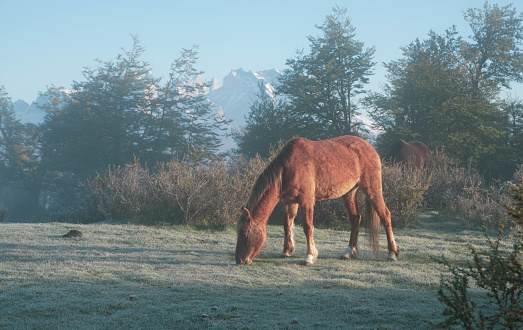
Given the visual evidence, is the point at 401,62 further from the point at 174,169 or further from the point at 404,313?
the point at 404,313

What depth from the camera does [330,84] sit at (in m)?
32.5

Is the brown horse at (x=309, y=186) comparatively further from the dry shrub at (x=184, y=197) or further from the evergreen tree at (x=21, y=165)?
the evergreen tree at (x=21, y=165)

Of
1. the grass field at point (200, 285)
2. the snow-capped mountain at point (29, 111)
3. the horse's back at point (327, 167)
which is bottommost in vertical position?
the grass field at point (200, 285)

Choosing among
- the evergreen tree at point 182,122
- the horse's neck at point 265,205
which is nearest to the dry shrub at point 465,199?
the horse's neck at point 265,205

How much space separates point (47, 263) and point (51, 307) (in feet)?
7.76

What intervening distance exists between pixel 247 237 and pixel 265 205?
2.00 ft

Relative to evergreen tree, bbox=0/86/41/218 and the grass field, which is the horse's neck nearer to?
the grass field

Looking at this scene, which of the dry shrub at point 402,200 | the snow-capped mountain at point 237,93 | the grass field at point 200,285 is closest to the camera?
the grass field at point 200,285

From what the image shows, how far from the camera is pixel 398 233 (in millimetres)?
11047

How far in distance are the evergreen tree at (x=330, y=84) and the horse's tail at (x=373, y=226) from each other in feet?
77.3

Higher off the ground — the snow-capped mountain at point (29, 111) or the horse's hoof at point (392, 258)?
the snow-capped mountain at point (29, 111)

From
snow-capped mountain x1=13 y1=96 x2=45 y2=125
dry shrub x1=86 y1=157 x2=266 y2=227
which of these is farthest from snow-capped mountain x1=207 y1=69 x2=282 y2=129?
dry shrub x1=86 y1=157 x2=266 y2=227

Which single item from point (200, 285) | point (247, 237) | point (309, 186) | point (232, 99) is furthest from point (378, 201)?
point (232, 99)

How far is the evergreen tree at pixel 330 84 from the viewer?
31734 mm
